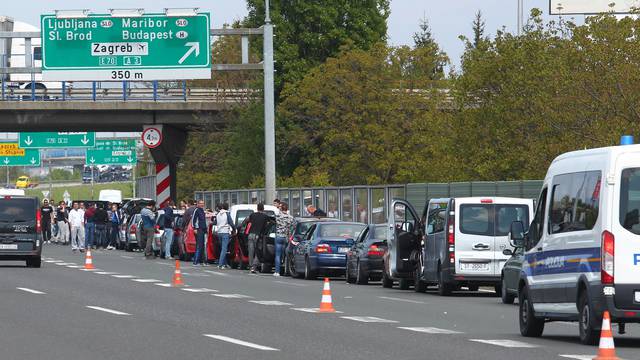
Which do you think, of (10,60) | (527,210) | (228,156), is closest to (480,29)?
(228,156)

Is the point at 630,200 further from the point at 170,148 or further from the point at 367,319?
the point at 170,148

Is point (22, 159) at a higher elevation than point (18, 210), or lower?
higher

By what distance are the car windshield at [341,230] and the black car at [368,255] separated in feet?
5.76

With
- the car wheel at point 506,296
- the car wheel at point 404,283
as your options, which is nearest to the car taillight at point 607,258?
the car wheel at point 506,296

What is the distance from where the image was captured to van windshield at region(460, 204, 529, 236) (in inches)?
1129

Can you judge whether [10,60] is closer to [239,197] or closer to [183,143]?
[183,143]

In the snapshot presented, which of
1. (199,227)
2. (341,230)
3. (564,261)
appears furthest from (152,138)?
(564,261)

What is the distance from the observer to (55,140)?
316ft

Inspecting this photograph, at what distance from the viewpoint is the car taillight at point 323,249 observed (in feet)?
118

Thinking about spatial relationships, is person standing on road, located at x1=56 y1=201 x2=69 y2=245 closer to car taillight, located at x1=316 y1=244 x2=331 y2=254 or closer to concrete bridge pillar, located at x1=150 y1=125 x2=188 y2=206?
concrete bridge pillar, located at x1=150 y1=125 x2=188 y2=206

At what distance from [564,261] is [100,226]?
43.8 m

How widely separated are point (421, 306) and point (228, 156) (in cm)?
6315

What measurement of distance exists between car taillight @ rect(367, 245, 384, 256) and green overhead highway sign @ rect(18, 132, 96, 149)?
64.2 m

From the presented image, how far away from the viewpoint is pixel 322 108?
71.4 metres
